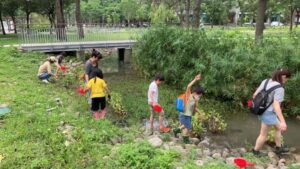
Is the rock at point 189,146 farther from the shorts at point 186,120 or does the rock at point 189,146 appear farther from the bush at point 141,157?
the bush at point 141,157

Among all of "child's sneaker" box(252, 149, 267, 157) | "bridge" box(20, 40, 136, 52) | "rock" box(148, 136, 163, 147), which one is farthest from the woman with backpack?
"bridge" box(20, 40, 136, 52)

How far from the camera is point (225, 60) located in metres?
9.45

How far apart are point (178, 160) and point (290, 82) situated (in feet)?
16.7

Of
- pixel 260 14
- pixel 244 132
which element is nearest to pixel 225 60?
pixel 244 132

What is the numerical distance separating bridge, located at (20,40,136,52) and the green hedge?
4992 mm

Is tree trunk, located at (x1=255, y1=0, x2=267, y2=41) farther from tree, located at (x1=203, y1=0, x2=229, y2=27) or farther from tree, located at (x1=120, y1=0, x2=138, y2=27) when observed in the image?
tree, located at (x1=120, y1=0, x2=138, y2=27)

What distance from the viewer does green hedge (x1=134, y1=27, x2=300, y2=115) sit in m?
8.84

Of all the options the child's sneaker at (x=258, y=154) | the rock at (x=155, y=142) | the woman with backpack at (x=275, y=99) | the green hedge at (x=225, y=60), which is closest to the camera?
the woman with backpack at (x=275, y=99)

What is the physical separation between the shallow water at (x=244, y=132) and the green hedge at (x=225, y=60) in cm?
69

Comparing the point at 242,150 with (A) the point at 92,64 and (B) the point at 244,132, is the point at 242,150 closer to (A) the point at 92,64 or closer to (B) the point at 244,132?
(B) the point at 244,132

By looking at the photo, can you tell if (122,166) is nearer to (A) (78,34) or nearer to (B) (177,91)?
(B) (177,91)

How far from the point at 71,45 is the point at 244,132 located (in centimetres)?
1251

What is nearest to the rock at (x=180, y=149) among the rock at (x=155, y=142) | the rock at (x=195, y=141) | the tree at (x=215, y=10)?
the rock at (x=155, y=142)

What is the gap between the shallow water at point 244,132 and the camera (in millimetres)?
6973
